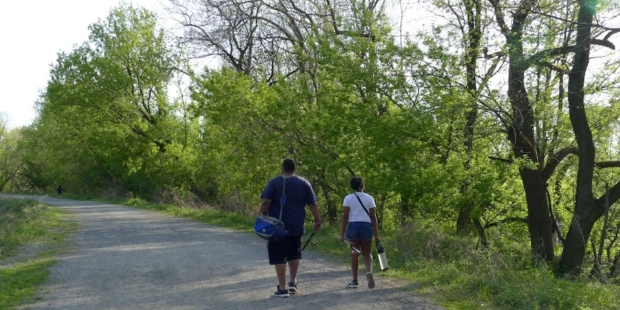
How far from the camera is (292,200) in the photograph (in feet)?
26.2

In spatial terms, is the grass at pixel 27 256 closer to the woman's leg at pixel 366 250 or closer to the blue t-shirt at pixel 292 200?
the blue t-shirt at pixel 292 200

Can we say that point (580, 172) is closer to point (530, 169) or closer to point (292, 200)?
point (530, 169)

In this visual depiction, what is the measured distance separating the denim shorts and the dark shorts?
3.15ft

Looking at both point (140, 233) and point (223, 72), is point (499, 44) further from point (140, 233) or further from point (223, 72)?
point (223, 72)

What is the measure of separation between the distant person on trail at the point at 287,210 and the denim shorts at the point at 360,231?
81 centimetres

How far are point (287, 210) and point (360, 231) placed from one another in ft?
4.27

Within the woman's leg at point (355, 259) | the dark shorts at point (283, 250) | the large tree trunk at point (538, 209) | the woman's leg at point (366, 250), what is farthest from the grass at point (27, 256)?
the large tree trunk at point (538, 209)

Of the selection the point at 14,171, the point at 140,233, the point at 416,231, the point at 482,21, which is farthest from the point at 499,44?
the point at 14,171

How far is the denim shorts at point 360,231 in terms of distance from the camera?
8.64 m

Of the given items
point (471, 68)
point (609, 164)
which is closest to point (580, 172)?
point (609, 164)

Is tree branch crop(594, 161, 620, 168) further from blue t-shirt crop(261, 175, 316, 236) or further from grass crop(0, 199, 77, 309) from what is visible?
grass crop(0, 199, 77, 309)

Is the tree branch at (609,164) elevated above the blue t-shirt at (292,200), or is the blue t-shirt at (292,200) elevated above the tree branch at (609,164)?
the tree branch at (609,164)

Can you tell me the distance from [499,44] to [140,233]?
11.0 meters

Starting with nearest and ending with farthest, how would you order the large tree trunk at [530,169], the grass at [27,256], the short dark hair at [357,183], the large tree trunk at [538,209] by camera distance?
the grass at [27,256]
the short dark hair at [357,183]
the large tree trunk at [530,169]
the large tree trunk at [538,209]
